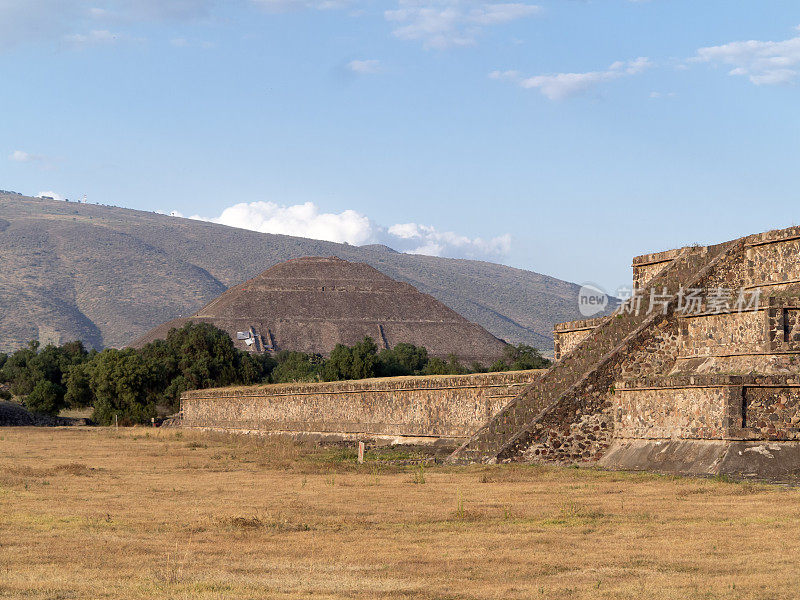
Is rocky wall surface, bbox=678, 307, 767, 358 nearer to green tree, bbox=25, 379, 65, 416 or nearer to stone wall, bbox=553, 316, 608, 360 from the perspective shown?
stone wall, bbox=553, 316, 608, 360

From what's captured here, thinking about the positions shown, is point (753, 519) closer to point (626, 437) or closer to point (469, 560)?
point (469, 560)

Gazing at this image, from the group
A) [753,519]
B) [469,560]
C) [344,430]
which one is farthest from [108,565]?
[344,430]

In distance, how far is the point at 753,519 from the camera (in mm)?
13164

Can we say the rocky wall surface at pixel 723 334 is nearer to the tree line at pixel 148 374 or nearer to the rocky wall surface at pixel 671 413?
the rocky wall surface at pixel 671 413

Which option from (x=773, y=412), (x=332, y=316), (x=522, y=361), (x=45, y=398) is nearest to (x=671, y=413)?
(x=773, y=412)

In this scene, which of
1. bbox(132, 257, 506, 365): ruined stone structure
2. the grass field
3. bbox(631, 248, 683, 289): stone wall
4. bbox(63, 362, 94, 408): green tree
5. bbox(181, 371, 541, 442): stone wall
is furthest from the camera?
bbox(132, 257, 506, 365): ruined stone structure

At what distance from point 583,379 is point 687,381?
249cm

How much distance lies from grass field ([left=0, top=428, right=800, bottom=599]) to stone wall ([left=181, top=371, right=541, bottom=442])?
245 inches

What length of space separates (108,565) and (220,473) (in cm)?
1159

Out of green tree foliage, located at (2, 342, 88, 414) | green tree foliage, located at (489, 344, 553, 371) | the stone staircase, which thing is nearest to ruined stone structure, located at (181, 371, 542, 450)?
the stone staircase

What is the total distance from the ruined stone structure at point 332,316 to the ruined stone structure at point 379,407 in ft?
282

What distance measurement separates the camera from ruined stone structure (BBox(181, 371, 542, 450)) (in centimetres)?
2706

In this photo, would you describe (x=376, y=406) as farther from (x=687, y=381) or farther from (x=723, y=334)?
(x=687, y=381)

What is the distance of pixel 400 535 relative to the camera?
12.5 metres
